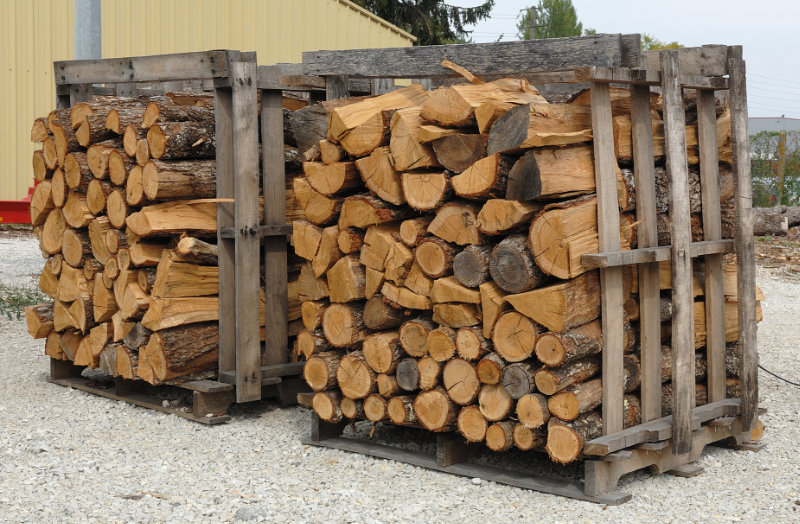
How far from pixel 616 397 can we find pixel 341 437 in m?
1.73

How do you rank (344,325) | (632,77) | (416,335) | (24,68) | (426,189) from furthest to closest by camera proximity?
(24,68)
(344,325)
(416,335)
(426,189)
(632,77)

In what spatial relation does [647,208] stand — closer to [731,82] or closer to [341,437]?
[731,82]

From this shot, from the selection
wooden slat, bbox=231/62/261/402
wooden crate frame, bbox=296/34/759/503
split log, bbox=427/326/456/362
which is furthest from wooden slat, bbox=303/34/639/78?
split log, bbox=427/326/456/362

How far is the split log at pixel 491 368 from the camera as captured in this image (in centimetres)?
439

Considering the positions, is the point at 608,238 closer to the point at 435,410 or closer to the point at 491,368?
the point at 491,368

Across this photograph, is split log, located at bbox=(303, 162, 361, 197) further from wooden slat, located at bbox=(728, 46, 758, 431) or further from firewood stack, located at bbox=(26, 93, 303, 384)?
wooden slat, located at bbox=(728, 46, 758, 431)

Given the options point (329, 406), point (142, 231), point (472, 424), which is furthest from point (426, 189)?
point (142, 231)

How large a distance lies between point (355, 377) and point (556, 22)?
57.5 meters

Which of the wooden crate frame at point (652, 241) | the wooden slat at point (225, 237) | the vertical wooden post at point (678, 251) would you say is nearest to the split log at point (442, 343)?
the wooden crate frame at point (652, 241)

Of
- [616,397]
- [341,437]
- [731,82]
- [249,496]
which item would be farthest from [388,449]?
[731,82]

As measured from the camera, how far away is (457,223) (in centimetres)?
451

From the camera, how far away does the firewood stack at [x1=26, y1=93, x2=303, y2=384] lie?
19.3ft

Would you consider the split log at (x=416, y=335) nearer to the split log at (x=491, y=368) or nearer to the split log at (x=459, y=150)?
the split log at (x=491, y=368)

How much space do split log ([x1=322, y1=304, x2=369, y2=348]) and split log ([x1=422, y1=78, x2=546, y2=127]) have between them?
1129 millimetres
